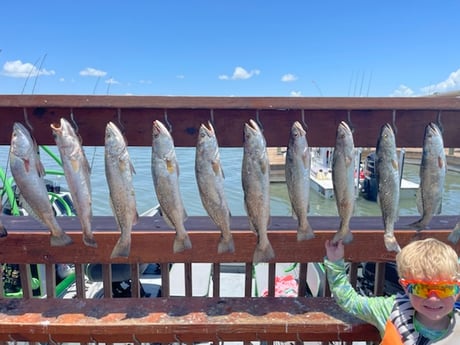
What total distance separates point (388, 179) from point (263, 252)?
2.52 feet

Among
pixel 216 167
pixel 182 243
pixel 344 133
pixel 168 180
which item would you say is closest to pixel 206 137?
pixel 216 167

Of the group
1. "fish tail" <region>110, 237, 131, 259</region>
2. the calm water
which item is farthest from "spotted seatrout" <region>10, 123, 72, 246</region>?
the calm water

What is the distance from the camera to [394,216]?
210 centimetres

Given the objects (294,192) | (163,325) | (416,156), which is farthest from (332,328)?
(416,156)

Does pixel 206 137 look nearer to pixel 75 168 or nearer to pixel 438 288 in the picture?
pixel 75 168

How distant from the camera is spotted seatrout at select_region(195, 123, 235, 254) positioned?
193cm

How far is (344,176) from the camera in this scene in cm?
205

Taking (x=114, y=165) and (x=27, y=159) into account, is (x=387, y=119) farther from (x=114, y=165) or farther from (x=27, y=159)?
(x=27, y=159)

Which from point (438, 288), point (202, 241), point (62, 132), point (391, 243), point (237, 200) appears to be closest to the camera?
point (438, 288)

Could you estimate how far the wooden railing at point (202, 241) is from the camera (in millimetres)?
2094

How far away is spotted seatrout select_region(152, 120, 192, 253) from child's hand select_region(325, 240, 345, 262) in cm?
78

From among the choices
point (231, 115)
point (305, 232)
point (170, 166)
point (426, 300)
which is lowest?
point (426, 300)

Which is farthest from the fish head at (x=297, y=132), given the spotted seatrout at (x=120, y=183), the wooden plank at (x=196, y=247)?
the spotted seatrout at (x=120, y=183)

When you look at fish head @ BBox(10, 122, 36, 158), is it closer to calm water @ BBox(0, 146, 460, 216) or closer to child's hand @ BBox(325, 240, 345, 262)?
child's hand @ BBox(325, 240, 345, 262)
